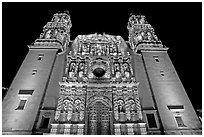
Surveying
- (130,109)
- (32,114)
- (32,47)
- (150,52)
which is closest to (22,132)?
(32,114)

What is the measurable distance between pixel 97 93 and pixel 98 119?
262 centimetres

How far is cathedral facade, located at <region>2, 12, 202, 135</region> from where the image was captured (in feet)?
Result: 66.0

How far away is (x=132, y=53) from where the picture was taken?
29.6 metres

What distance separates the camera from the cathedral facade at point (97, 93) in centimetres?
2012

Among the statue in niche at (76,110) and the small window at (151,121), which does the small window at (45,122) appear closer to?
the statue in niche at (76,110)

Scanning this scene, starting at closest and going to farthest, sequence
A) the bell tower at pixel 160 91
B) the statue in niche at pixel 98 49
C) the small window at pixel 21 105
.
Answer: the bell tower at pixel 160 91
the small window at pixel 21 105
the statue in niche at pixel 98 49

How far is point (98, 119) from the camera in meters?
21.4

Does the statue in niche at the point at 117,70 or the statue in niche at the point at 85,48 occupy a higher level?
the statue in niche at the point at 85,48

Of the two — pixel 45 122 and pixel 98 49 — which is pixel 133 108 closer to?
pixel 45 122

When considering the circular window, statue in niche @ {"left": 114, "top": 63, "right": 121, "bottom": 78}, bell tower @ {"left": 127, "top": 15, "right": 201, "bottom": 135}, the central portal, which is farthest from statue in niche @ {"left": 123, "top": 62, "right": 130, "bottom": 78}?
the central portal

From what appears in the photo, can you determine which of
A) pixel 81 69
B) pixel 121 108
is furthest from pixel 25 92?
pixel 121 108

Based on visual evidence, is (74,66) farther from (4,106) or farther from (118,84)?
(4,106)

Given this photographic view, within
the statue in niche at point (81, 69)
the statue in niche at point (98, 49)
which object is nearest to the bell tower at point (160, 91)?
the statue in niche at point (98, 49)

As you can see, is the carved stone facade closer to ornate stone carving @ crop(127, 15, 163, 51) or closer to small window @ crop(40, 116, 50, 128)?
small window @ crop(40, 116, 50, 128)
